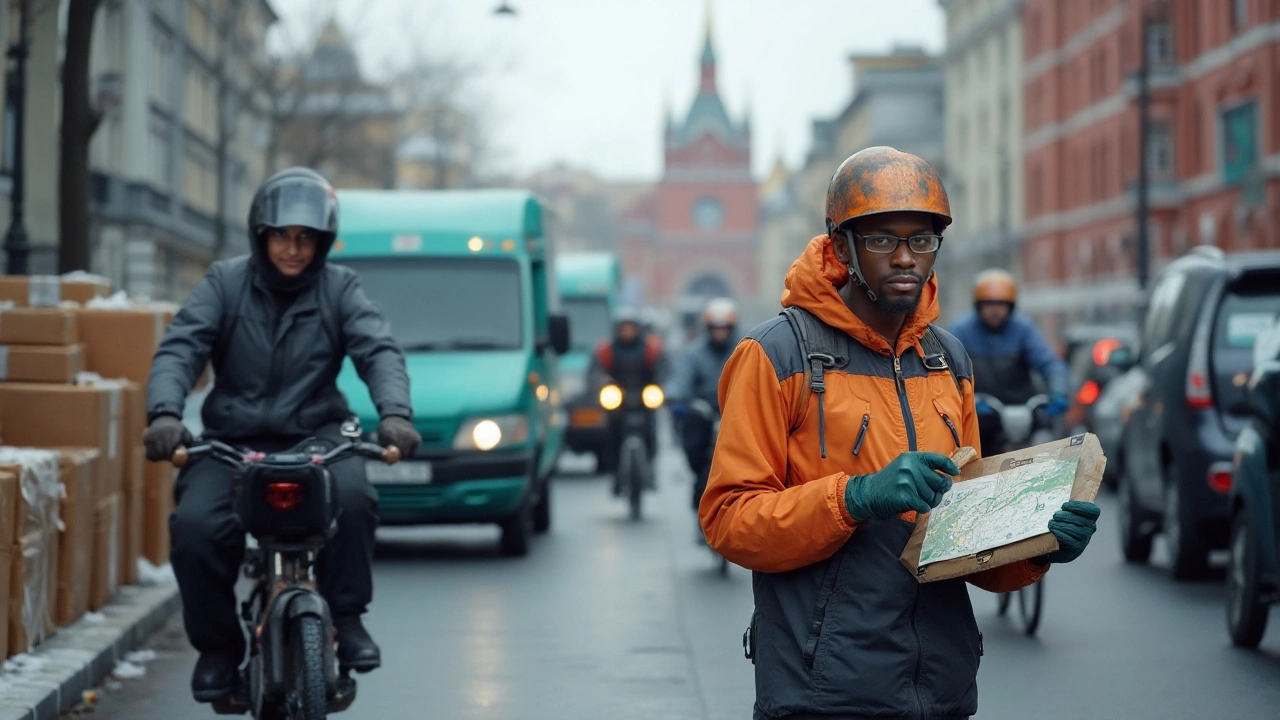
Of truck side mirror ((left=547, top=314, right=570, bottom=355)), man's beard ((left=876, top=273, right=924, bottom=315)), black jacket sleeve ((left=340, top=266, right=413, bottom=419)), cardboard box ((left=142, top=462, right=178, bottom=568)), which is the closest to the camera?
man's beard ((left=876, top=273, right=924, bottom=315))

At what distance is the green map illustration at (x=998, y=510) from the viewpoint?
3631 mm

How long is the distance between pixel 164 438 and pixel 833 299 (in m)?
2.75

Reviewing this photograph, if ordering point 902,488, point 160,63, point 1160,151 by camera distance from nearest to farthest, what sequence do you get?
point 902,488
point 160,63
point 1160,151

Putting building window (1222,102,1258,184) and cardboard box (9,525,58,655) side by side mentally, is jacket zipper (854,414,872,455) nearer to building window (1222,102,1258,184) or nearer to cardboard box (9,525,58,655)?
cardboard box (9,525,58,655)

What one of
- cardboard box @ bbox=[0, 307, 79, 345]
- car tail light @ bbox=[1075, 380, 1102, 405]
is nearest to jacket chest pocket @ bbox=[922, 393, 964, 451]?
cardboard box @ bbox=[0, 307, 79, 345]

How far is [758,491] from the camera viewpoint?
3756 mm

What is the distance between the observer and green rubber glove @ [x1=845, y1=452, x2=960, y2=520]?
3557 millimetres

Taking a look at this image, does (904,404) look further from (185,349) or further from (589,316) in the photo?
(589,316)

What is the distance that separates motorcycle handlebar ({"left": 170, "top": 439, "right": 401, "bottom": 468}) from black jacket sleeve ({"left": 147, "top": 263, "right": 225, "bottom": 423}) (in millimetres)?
134

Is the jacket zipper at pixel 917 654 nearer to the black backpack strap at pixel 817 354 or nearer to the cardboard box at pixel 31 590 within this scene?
the black backpack strap at pixel 817 354

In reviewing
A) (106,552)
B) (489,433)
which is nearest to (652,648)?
(106,552)

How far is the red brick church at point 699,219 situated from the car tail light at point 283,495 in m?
142

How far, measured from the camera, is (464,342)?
579 inches

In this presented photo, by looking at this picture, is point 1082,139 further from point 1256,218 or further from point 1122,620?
point 1122,620
